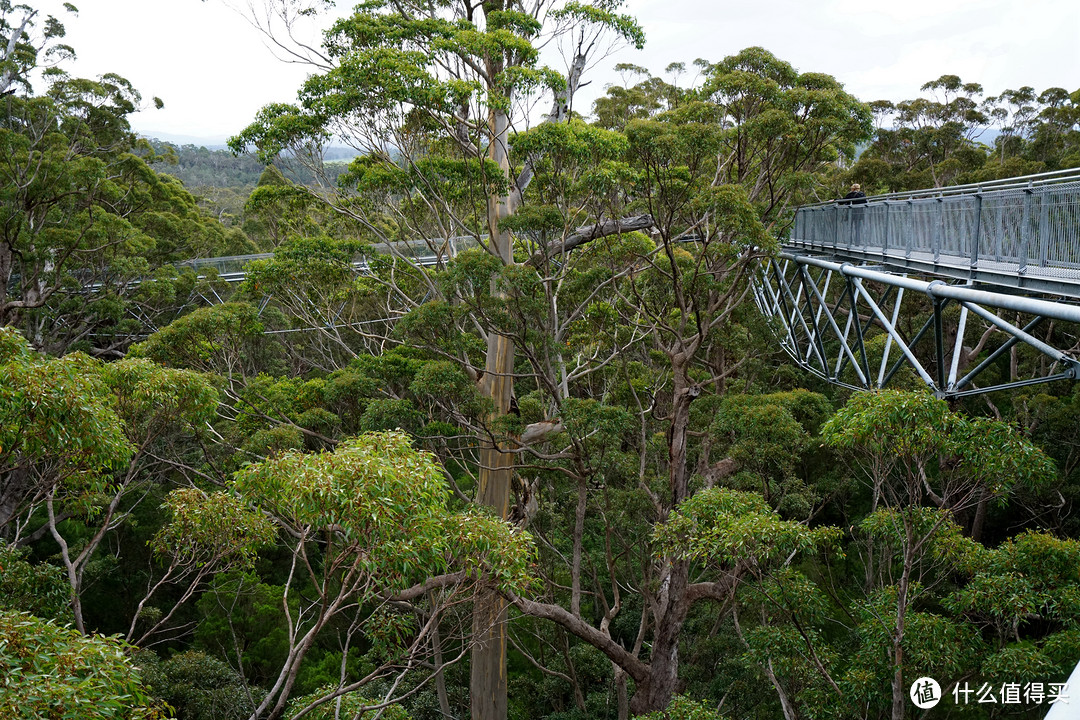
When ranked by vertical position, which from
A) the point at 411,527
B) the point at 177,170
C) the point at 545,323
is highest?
the point at 177,170

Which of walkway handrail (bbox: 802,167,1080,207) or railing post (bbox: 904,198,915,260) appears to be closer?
walkway handrail (bbox: 802,167,1080,207)

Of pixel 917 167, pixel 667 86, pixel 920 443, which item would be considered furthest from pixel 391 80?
pixel 917 167

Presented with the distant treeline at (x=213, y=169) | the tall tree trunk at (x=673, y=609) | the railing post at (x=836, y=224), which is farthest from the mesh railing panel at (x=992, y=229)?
the distant treeline at (x=213, y=169)

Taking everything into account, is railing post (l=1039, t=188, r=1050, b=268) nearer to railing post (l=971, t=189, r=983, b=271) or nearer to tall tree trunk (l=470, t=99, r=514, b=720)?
railing post (l=971, t=189, r=983, b=271)

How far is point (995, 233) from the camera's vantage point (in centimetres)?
647

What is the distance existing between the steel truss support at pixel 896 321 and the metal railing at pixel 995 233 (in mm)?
344

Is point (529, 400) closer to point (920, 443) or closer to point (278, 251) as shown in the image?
point (278, 251)

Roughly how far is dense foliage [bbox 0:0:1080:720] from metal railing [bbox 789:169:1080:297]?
1.29 metres

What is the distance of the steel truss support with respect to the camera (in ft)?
17.7

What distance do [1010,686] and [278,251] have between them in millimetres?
11046

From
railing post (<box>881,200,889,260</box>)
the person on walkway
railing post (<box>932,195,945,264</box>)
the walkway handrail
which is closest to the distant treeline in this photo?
the person on walkway

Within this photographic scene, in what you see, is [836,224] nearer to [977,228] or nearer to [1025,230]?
[977,228]

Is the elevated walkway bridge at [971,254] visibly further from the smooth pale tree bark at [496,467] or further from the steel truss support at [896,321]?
the smooth pale tree bark at [496,467]

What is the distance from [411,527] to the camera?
210 inches
